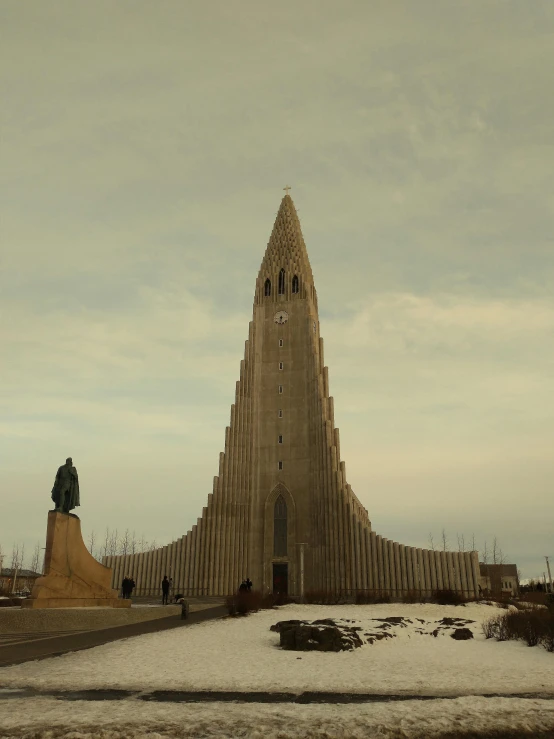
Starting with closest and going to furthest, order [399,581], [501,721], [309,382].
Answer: [501,721], [399,581], [309,382]

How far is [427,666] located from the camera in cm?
1138

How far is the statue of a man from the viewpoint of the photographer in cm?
2078

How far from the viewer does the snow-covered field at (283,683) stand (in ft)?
20.9

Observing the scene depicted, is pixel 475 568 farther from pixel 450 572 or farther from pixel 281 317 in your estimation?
pixel 281 317

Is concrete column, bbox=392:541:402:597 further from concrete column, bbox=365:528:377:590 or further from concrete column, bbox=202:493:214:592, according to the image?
concrete column, bbox=202:493:214:592

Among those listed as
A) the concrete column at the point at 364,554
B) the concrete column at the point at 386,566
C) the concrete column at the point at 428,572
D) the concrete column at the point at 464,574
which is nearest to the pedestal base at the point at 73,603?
the concrete column at the point at 364,554

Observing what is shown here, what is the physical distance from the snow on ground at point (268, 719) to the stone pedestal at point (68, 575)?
1243 centimetres

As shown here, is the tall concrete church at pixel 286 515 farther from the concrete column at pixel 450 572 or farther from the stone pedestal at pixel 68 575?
the stone pedestal at pixel 68 575

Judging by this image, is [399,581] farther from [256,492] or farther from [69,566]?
[69,566]

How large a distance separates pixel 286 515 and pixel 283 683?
110ft

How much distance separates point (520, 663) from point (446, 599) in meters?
16.3

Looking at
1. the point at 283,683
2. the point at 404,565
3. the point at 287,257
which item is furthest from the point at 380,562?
the point at 283,683

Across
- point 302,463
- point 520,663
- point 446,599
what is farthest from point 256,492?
point 520,663

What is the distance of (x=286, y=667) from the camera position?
36.0ft
